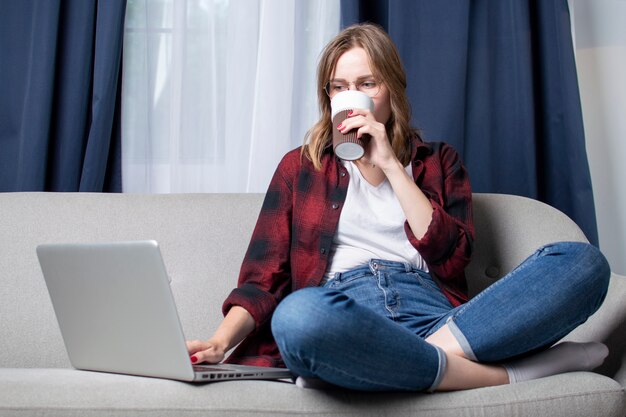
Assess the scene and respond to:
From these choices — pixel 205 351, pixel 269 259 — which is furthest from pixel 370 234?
pixel 205 351

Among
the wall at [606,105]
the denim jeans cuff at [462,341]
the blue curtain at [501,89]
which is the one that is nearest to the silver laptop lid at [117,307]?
the denim jeans cuff at [462,341]

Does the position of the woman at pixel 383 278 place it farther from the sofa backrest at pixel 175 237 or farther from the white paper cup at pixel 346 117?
the sofa backrest at pixel 175 237

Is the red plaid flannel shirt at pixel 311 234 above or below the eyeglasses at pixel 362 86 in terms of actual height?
below

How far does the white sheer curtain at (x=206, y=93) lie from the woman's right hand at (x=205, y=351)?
0.94 m

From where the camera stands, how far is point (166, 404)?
44.1 inches

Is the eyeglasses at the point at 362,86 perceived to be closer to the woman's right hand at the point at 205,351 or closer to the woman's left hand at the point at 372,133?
the woman's left hand at the point at 372,133

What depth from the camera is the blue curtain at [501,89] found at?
2.29 m

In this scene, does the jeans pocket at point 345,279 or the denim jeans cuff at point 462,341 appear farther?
the jeans pocket at point 345,279

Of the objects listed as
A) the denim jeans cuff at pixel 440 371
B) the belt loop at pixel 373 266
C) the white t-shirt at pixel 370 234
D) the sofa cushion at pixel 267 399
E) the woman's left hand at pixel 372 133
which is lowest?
the sofa cushion at pixel 267 399

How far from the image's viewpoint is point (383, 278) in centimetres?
151

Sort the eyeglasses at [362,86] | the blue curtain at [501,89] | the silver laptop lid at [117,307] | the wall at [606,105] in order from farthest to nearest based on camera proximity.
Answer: the wall at [606,105] → the blue curtain at [501,89] → the eyeglasses at [362,86] → the silver laptop lid at [117,307]

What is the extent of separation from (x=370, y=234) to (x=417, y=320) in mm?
247

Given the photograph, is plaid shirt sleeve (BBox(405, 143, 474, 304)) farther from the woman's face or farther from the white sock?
the white sock

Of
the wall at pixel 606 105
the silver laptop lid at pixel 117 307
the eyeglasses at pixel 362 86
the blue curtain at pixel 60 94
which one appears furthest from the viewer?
the wall at pixel 606 105
